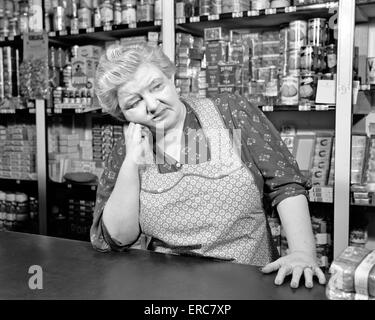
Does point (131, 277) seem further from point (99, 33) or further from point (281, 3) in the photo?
point (99, 33)

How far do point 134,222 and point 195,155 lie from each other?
319 mm

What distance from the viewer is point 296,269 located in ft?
4.12

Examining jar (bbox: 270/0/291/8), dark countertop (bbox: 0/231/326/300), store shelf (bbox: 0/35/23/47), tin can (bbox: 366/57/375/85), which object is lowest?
dark countertop (bbox: 0/231/326/300)

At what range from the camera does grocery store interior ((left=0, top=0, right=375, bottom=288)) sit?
2.74 meters

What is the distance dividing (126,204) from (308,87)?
4.99ft

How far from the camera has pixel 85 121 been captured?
397cm

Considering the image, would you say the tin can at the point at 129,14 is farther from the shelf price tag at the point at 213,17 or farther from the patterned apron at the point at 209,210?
the patterned apron at the point at 209,210

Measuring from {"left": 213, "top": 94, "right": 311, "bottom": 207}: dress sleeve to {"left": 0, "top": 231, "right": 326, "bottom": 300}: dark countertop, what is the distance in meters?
0.39

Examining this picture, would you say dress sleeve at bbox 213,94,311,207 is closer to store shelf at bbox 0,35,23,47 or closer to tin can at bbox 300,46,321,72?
tin can at bbox 300,46,321,72

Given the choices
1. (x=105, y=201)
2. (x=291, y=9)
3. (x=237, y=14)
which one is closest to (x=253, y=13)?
(x=237, y=14)

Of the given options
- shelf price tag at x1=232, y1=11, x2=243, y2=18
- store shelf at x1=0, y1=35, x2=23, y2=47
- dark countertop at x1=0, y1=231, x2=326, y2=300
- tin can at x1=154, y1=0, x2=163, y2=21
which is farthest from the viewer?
store shelf at x1=0, y1=35, x2=23, y2=47

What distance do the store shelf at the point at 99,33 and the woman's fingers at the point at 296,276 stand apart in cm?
225

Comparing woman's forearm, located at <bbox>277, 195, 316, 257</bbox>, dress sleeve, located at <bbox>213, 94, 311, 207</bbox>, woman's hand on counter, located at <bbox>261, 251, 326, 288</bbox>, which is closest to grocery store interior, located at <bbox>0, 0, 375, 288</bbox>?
dress sleeve, located at <bbox>213, 94, 311, 207</bbox>
